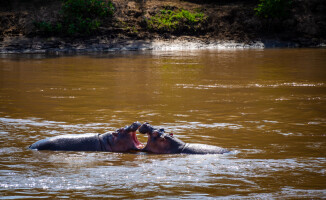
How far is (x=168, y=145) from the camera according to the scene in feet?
20.2

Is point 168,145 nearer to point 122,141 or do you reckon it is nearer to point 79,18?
point 122,141

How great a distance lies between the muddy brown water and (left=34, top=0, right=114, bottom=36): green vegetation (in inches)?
302

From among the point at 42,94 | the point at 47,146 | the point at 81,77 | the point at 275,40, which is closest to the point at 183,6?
the point at 275,40

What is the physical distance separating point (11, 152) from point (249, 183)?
3.03 m

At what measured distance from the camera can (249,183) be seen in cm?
492

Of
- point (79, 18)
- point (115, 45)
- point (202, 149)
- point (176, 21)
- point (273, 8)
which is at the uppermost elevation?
point (273, 8)

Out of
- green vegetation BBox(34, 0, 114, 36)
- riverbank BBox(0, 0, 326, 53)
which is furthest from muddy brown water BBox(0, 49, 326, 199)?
green vegetation BBox(34, 0, 114, 36)

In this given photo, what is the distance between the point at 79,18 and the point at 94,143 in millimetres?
18058

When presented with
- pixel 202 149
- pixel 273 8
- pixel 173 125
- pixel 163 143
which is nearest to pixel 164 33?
pixel 273 8

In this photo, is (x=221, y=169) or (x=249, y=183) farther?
(x=221, y=169)

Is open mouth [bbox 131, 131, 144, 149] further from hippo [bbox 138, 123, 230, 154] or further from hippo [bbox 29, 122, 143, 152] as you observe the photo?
hippo [bbox 138, 123, 230, 154]

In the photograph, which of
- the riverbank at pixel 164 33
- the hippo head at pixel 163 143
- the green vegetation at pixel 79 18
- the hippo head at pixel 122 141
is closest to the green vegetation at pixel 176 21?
the riverbank at pixel 164 33

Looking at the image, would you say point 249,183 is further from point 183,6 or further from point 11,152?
point 183,6

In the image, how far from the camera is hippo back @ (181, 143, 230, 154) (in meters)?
6.05
